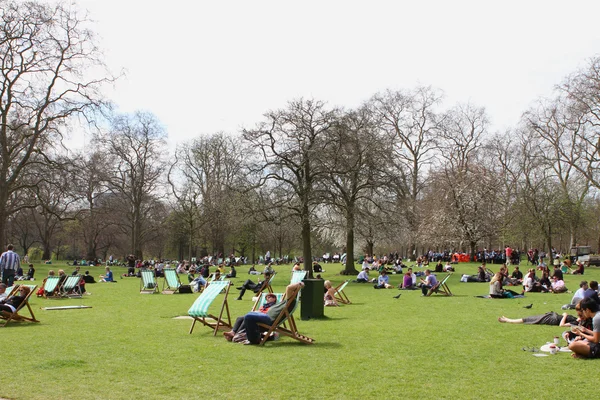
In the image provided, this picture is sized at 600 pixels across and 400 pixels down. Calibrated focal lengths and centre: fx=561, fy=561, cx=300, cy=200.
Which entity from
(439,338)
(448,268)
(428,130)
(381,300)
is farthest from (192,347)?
(428,130)

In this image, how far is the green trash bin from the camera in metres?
13.1

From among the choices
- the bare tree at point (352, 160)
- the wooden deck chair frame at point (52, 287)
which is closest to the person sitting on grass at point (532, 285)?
the bare tree at point (352, 160)

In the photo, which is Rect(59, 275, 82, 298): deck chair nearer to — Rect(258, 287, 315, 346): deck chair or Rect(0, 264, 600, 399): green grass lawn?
Rect(0, 264, 600, 399): green grass lawn

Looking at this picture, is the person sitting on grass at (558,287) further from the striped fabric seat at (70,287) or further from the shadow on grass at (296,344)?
the striped fabric seat at (70,287)

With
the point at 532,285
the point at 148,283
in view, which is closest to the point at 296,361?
the point at 532,285

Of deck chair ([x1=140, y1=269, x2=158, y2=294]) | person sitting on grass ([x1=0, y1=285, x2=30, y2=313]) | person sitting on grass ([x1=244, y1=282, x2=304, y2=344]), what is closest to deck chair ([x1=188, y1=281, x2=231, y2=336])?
person sitting on grass ([x1=244, y1=282, x2=304, y2=344])

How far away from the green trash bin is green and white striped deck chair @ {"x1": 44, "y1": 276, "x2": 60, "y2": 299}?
396 inches

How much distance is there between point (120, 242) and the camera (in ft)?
229

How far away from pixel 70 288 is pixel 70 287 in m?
0.08

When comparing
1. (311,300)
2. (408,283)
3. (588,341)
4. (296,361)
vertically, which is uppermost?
(311,300)

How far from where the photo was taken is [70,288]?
65.0 feet

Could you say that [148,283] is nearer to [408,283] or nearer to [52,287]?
[52,287]

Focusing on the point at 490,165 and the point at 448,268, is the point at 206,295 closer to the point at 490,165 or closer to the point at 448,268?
the point at 448,268

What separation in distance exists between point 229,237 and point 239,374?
54320 millimetres
